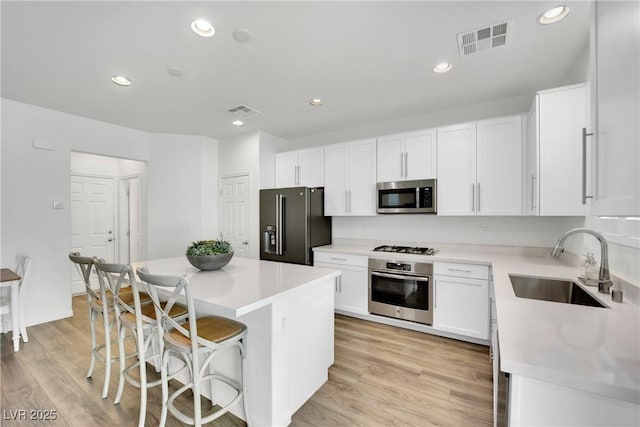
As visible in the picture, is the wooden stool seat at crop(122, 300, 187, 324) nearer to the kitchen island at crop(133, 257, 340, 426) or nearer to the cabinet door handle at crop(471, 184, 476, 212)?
the kitchen island at crop(133, 257, 340, 426)

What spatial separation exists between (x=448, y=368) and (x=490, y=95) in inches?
111

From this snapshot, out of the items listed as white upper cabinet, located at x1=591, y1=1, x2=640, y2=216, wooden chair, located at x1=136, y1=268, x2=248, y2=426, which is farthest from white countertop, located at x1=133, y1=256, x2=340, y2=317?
white upper cabinet, located at x1=591, y1=1, x2=640, y2=216

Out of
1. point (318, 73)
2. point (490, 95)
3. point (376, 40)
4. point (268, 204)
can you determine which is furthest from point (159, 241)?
point (490, 95)

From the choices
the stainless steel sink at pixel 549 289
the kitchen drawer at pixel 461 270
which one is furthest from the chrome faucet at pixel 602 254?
the kitchen drawer at pixel 461 270

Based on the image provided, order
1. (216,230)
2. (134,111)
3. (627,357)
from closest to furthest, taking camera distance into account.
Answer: (627,357), (134,111), (216,230)

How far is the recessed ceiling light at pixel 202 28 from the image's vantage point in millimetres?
1845

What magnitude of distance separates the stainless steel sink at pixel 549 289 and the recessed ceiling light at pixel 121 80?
12.5 feet

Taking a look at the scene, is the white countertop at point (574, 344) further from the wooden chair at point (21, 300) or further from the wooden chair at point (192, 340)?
the wooden chair at point (21, 300)

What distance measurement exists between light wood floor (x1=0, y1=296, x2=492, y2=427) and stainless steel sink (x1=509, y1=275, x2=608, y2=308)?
2.63 feet

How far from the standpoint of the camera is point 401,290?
3145 millimetres

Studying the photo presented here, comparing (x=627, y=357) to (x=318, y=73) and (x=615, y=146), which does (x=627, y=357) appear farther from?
(x=318, y=73)

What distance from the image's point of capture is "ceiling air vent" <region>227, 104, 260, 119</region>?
10.8 ft

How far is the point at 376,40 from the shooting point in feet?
6.65

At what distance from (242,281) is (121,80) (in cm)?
240
